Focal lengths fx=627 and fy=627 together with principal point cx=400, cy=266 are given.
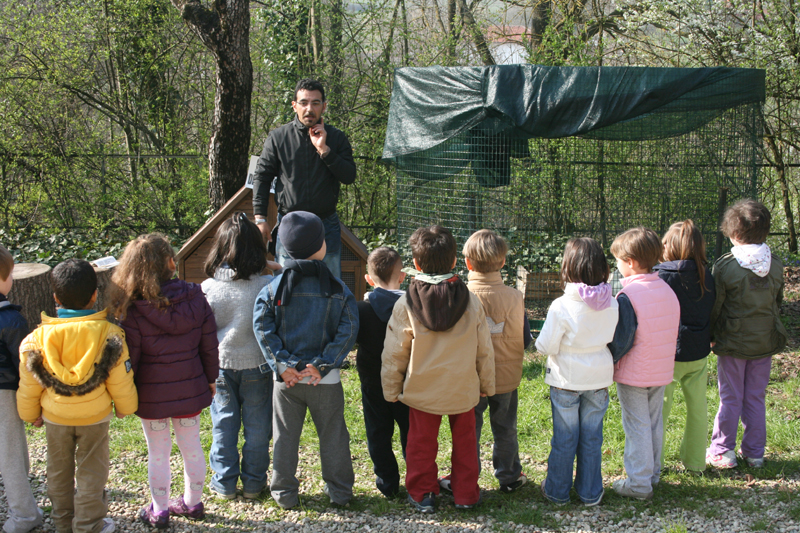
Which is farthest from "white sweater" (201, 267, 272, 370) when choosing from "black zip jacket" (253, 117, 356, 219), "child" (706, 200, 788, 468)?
"child" (706, 200, 788, 468)

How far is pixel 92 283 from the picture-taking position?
8.42 feet

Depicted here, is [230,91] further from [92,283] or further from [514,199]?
[92,283]

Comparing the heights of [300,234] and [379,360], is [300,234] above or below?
above

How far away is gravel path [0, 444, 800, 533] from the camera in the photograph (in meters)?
2.78

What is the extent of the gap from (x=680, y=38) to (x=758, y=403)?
6.17 meters

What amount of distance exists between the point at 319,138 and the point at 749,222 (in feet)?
8.18

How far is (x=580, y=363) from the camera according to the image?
2848 mm

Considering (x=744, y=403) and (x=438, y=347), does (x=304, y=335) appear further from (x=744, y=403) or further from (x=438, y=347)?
(x=744, y=403)

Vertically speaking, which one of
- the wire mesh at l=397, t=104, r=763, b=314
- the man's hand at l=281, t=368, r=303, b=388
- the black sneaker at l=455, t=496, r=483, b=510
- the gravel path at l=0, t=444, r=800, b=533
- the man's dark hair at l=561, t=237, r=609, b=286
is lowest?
the gravel path at l=0, t=444, r=800, b=533

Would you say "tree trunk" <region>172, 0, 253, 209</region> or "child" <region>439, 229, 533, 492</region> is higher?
"tree trunk" <region>172, 0, 253, 209</region>

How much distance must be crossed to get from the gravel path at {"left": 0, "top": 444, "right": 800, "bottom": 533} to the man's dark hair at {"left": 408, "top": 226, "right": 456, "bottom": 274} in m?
1.14

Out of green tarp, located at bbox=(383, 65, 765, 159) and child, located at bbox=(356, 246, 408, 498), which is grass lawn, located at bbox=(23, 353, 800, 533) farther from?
green tarp, located at bbox=(383, 65, 765, 159)

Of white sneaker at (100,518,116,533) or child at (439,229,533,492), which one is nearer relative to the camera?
white sneaker at (100,518,116,533)

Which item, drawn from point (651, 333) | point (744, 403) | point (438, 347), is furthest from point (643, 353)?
point (438, 347)
